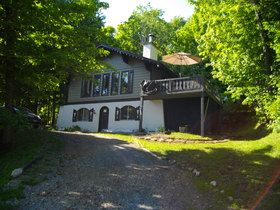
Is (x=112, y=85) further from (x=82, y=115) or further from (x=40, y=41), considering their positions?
(x=40, y=41)

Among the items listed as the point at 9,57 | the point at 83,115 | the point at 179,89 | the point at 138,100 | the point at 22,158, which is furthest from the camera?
the point at 83,115

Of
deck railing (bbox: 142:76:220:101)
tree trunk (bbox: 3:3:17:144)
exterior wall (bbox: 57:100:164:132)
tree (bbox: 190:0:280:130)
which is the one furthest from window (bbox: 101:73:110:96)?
tree trunk (bbox: 3:3:17:144)

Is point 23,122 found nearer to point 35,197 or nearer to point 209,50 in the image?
point 35,197

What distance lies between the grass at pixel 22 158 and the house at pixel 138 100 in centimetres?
665

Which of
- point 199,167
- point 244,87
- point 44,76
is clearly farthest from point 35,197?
point 244,87

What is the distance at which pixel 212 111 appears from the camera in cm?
2083

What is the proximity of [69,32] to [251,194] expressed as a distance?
27.6 ft

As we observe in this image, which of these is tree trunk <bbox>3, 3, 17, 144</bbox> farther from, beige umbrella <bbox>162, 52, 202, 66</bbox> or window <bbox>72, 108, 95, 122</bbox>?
window <bbox>72, 108, 95, 122</bbox>

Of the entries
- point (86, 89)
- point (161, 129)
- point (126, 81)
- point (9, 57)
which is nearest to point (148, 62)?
point (126, 81)

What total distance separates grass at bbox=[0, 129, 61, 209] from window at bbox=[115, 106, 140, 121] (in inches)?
313

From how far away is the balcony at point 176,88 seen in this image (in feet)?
47.8

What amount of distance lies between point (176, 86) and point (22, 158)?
10.6 metres

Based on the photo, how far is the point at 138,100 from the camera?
18.0 m

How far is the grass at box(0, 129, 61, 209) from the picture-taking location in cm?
509
